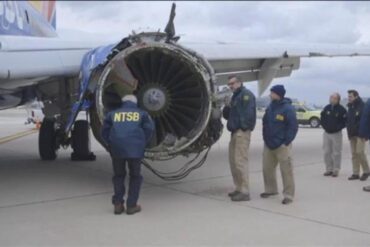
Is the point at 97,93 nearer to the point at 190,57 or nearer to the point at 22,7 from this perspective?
the point at 190,57

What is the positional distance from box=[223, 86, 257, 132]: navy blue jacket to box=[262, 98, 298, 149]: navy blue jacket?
241 millimetres

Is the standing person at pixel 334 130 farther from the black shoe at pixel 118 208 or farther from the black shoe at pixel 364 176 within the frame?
the black shoe at pixel 118 208

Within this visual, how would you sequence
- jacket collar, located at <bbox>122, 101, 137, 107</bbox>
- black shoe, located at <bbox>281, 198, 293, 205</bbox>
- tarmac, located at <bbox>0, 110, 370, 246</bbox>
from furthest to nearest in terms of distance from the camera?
1. black shoe, located at <bbox>281, 198, 293, 205</bbox>
2. jacket collar, located at <bbox>122, 101, 137, 107</bbox>
3. tarmac, located at <bbox>0, 110, 370, 246</bbox>

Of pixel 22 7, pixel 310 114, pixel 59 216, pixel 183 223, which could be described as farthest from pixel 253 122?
pixel 310 114

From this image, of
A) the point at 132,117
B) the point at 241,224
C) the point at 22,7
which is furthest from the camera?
the point at 22,7

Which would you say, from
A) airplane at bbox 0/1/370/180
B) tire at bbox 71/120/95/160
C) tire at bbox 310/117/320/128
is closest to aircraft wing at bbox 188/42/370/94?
airplane at bbox 0/1/370/180

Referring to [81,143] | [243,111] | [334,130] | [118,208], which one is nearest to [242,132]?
[243,111]

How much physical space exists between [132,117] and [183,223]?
4.79ft

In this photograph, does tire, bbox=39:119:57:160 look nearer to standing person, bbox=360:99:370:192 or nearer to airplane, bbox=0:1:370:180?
airplane, bbox=0:1:370:180

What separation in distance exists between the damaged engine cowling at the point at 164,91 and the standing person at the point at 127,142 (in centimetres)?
52

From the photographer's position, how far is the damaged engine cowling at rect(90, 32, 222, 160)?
7152mm

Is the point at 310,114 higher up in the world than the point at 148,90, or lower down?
lower down

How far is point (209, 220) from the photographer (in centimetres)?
617

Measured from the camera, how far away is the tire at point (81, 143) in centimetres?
1086
